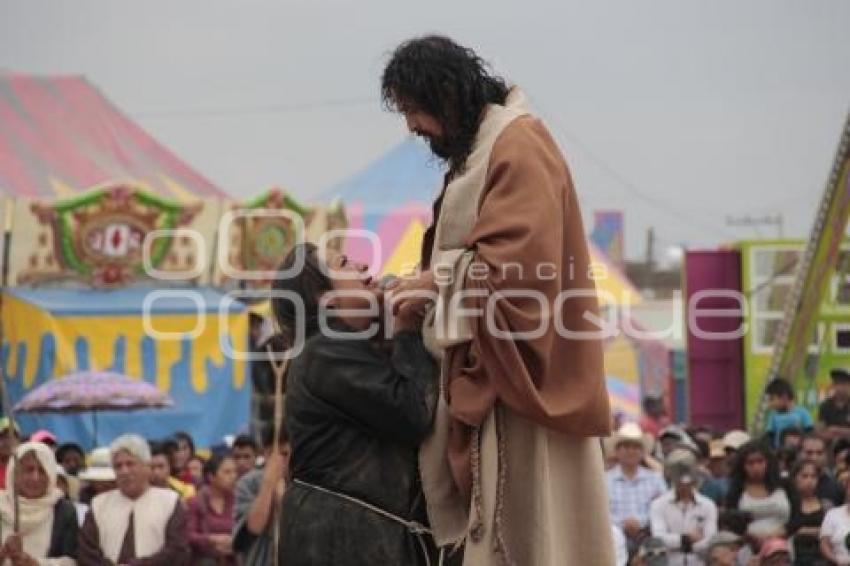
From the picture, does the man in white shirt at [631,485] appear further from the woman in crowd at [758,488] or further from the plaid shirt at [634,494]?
the woman in crowd at [758,488]

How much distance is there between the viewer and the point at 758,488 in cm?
1122

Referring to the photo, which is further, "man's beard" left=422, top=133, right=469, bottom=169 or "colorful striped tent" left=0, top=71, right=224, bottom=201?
"colorful striped tent" left=0, top=71, right=224, bottom=201

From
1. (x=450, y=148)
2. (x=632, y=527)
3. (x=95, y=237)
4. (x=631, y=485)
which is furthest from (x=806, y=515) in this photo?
(x=95, y=237)

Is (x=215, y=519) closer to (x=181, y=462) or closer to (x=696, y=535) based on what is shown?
(x=696, y=535)

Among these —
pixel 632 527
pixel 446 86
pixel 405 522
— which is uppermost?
pixel 446 86

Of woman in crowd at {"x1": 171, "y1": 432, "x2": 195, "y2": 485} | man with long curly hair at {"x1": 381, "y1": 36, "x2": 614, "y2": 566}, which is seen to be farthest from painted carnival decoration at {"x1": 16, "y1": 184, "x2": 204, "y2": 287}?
man with long curly hair at {"x1": 381, "y1": 36, "x2": 614, "y2": 566}

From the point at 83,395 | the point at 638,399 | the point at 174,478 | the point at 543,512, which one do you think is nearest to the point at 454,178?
the point at 543,512

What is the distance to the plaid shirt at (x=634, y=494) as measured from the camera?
37.7 ft

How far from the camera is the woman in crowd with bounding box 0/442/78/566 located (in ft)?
27.9

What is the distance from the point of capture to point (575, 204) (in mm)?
4422

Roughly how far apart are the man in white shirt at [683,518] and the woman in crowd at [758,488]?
24 centimetres

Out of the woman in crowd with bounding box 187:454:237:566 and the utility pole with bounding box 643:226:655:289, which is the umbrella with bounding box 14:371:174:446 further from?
the utility pole with bounding box 643:226:655:289

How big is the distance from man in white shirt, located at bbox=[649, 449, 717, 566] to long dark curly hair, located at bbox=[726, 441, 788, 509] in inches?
9.3

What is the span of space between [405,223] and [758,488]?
16.1 metres
